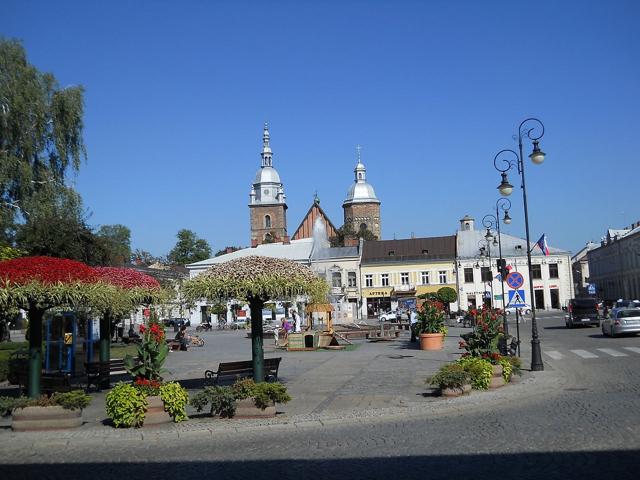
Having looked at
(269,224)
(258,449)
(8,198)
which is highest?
(269,224)

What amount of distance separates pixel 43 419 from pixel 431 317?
19.4 metres

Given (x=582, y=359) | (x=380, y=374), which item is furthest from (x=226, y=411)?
(x=582, y=359)

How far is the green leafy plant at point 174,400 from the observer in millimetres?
11328

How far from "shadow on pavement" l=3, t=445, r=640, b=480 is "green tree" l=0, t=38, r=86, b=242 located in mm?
22726

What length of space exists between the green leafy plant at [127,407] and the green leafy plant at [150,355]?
45 cm

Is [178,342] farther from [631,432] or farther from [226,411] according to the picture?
[631,432]

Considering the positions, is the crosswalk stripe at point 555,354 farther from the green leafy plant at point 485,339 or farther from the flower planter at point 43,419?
the flower planter at point 43,419

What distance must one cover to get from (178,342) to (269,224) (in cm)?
8527

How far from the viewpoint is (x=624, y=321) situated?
29.5 meters

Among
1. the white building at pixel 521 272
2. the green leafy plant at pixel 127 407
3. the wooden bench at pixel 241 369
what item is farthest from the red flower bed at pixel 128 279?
the white building at pixel 521 272

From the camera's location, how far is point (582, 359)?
21094 millimetres

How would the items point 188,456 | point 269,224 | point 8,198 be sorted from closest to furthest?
1. point 188,456
2. point 8,198
3. point 269,224

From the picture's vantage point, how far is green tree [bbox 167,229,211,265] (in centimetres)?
11738

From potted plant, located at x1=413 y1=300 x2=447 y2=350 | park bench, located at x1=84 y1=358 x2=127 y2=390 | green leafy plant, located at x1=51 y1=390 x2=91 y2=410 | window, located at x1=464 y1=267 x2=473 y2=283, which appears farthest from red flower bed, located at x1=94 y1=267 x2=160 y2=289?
window, located at x1=464 y1=267 x2=473 y2=283
